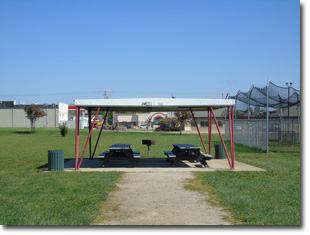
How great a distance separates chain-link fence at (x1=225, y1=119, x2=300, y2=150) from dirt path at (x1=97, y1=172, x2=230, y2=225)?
39.3ft

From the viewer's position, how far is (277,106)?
26016 mm

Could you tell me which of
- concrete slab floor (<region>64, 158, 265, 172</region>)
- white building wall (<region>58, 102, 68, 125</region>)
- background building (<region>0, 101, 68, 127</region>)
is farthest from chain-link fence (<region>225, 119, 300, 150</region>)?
white building wall (<region>58, 102, 68, 125</region>)

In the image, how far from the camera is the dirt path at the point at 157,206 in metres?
6.09

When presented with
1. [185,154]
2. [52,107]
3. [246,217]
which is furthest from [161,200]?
[52,107]

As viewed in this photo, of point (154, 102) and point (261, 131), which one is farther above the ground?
point (154, 102)

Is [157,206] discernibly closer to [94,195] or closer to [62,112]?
[94,195]

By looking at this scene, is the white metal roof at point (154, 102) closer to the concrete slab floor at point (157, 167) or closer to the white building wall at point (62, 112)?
the concrete slab floor at point (157, 167)

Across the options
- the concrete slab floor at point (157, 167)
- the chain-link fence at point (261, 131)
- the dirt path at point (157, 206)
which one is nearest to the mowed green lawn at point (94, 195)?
the dirt path at point (157, 206)

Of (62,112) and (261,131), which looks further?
(62,112)

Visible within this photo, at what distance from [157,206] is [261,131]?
14.9m

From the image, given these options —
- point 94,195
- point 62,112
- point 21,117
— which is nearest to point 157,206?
point 94,195

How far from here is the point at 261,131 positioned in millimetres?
20844

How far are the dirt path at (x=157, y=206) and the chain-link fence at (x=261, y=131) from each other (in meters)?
12.0

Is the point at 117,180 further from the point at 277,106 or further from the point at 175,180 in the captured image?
the point at 277,106
